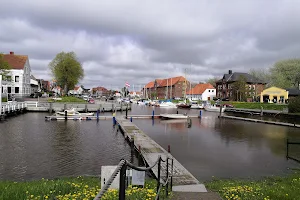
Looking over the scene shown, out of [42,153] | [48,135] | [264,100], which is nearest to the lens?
[42,153]

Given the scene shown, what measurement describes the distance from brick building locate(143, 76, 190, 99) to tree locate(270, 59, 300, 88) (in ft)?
151

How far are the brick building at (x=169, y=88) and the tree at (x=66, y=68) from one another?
6037 cm

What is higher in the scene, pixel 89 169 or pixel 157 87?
pixel 157 87

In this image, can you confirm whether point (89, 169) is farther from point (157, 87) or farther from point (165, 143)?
point (157, 87)

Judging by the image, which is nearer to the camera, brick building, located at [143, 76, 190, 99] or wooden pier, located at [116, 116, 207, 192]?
wooden pier, located at [116, 116, 207, 192]

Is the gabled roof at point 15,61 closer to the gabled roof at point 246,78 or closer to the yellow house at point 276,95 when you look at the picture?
the gabled roof at point 246,78

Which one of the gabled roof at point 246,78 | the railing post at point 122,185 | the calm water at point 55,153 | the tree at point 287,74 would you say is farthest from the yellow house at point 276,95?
the railing post at point 122,185

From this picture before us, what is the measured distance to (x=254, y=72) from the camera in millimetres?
116000

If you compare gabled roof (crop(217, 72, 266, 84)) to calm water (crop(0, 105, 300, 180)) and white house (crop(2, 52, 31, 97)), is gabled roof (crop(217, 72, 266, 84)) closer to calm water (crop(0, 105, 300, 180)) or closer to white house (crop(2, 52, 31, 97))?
white house (crop(2, 52, 31, 97))

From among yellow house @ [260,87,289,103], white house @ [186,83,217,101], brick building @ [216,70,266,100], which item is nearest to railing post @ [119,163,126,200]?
yellow house @ [260,87,289,103]

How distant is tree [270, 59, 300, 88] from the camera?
96.4m

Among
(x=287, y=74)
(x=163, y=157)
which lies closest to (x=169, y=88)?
(x=287, y=74)

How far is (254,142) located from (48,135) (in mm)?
20414

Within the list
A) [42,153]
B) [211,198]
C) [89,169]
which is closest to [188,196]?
[211,198]
